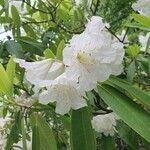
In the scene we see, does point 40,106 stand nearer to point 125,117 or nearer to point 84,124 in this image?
point 84,124

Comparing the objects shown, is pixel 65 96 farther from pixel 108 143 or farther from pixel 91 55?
pixel 108 143

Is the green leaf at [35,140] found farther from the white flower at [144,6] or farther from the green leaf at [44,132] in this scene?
the white flower at [144,6]

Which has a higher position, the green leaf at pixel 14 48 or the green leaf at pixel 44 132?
the green leaf at pixel 14 48

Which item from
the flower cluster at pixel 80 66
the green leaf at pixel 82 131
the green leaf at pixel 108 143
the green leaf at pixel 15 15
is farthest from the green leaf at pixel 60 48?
the green leaf at pixel 15 15

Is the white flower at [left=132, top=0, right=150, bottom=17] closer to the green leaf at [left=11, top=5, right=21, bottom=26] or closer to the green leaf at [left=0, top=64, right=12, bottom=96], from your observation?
the green leaf at [left=0, top=64, right=12, bottom=96]

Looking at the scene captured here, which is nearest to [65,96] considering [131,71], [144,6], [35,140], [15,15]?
[35,140]

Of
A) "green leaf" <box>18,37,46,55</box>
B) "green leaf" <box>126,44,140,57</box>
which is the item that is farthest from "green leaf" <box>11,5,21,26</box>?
"green leaf" <box>126,44,140,57</box>

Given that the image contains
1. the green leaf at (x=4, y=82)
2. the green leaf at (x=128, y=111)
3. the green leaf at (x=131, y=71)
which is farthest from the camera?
the green leaf at (x=131, y=71)
